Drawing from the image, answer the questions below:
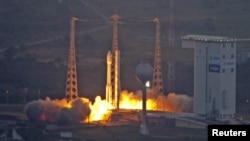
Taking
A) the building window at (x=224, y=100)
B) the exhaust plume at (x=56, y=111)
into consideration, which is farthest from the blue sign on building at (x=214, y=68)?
the exhaust plume at (x=56, y=111)

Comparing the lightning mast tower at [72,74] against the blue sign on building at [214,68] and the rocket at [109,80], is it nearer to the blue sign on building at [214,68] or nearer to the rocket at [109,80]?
the rocket at [109,80]

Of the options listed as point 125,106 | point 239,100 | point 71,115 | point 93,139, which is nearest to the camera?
point 93,139

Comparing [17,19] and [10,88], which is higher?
[17,19]

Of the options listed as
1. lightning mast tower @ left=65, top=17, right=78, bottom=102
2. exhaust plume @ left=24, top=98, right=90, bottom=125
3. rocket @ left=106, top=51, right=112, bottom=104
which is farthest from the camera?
lightning mast tower @ left=65, top=17, right=78, bottom=102

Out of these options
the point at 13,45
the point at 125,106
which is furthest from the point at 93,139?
the point at 13,45

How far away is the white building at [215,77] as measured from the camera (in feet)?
134

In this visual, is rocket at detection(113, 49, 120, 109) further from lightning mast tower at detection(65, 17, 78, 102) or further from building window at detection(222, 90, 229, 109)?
building window at detection(222, 90, 229, 109)

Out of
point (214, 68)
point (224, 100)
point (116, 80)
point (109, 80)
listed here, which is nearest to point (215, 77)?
point (214, 68)

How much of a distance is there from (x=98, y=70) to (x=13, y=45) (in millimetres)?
10174

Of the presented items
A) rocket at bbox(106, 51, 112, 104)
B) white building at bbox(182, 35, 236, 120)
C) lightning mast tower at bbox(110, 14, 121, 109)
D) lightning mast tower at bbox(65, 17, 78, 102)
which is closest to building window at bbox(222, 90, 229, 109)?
white building at bbox(182, 35, 236, 120)

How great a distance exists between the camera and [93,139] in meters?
35.7

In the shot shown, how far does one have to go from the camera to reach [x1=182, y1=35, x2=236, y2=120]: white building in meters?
40.8

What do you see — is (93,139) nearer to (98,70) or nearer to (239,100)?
(239,100)

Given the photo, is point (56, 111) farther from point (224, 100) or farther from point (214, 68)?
point (224, 100)
